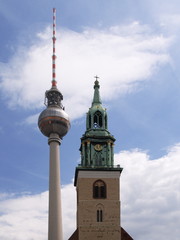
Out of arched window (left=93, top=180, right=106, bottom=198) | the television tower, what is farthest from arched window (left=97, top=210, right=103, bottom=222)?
the television tower

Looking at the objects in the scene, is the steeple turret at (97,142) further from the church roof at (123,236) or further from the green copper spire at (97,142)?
the church roof at (123,236)

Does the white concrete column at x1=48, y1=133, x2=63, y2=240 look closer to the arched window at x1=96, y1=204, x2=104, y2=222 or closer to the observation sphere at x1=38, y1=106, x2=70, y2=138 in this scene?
the observation sphere at x1=38, y1=106, x2=70, y2=138

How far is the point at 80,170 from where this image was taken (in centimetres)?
5991

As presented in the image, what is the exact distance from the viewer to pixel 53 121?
6519 centimetres

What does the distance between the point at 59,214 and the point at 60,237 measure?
379 centimetres

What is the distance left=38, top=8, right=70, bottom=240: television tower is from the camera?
58.9 metres

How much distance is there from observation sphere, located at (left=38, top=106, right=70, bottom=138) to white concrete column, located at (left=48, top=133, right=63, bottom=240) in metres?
1.26

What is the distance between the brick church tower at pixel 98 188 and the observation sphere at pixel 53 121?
4.42 m

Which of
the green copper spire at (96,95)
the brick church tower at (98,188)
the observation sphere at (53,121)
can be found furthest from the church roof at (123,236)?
the green copper spire at (96,95)

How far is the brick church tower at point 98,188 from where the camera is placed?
184ft

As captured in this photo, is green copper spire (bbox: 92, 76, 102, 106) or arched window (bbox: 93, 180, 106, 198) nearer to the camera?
arched window (bbox: 93, 180, 106, 198)

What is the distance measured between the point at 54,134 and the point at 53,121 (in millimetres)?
2737

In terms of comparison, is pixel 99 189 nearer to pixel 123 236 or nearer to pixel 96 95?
pixel 123 236

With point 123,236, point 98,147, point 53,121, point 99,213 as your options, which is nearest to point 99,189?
point 99,213
